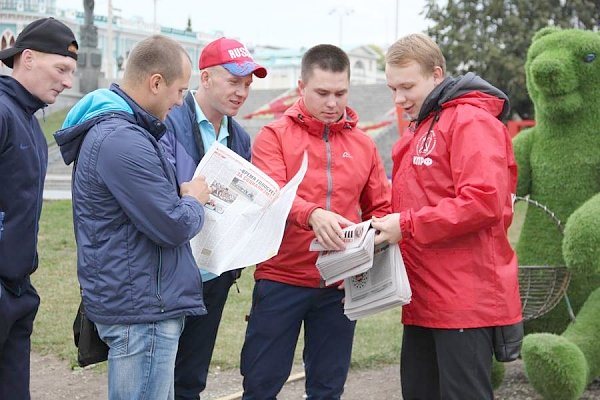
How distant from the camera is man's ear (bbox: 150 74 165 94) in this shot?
2.91 metres

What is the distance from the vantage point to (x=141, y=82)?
294 cm

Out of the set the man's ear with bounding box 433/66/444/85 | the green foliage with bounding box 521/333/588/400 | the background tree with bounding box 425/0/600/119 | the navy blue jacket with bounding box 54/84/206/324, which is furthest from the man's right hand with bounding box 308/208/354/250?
the background tree with bounding box 425/0/600/119

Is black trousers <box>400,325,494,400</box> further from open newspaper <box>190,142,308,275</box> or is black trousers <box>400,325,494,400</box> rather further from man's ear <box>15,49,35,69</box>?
man's ear <box>15,49,35,69</box>

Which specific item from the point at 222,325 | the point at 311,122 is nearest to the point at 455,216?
the point at 311,122

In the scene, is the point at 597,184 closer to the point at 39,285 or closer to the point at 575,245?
the point at 575,245

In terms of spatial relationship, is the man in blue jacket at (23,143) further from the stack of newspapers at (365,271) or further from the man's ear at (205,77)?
the stack of newspapers at (365,271)

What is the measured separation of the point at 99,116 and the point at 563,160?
323cm

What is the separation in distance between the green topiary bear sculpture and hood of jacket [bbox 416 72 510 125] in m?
1.81

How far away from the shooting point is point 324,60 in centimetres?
362

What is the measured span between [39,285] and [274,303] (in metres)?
4.95

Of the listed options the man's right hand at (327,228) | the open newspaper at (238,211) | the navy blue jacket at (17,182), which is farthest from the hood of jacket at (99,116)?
the man's right hand at (327,228)

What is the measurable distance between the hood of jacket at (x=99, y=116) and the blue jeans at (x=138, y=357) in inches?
25.7

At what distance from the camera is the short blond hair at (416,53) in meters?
3.20

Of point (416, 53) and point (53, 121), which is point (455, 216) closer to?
point (416, 53)
